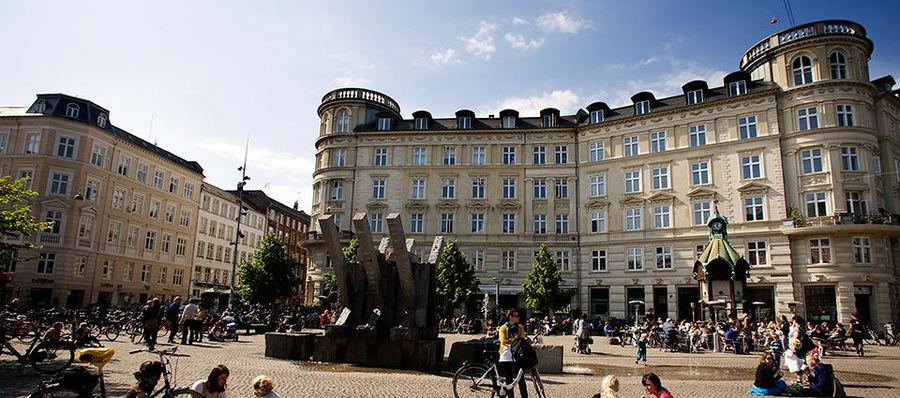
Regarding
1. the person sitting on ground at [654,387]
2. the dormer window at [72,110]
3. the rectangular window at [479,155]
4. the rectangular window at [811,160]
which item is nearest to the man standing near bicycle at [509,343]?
the person sitting on ground at [654,387]

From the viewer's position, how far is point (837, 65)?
123 ft

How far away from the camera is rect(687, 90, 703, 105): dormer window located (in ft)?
140

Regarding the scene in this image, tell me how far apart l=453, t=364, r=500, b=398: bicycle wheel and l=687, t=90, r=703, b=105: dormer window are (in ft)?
122

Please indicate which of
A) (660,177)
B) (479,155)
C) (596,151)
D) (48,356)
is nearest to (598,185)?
(596,151)

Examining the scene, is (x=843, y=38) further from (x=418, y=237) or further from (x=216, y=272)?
(x=216, y=272)

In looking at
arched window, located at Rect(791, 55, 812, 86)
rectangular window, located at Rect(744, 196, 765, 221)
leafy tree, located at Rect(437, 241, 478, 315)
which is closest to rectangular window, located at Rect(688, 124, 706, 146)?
rectangular window, located at Rect(744, 196, 765, 221)

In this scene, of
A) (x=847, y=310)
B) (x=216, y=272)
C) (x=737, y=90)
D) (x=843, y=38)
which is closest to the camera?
(x=847, y=310)

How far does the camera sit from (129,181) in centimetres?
4856

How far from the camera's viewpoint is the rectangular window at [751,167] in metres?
39.1

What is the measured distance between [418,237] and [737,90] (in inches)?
1076

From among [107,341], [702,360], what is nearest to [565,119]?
[702,360]

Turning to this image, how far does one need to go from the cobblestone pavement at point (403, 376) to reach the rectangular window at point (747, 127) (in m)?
22.3

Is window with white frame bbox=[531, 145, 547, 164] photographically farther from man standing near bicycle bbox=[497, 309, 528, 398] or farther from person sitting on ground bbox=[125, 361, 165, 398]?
person sitting on ground bbox=[125, 361, 165, 398]

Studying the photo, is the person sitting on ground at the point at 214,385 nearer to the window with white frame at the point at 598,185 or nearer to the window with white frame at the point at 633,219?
the window with white frame at the point at 633,219
